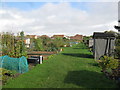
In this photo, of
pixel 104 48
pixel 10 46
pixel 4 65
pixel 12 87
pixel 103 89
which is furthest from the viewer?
pixel 10 46

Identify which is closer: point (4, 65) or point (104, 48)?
point (4, 65)

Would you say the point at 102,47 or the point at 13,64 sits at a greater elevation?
the point at 102,47

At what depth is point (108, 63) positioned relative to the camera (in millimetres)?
10016

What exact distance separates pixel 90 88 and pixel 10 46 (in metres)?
12.9

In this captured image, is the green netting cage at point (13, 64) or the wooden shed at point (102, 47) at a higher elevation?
the wooden shed at point (102, 47)

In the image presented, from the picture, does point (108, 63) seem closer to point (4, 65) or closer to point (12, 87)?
point (12, 87)

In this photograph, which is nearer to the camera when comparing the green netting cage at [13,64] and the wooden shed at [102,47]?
the green netting cage at [13,64]

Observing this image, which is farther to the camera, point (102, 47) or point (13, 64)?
point (102, 47)

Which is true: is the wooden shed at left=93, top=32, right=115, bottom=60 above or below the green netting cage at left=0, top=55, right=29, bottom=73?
above

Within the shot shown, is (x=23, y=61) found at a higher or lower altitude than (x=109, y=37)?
lower

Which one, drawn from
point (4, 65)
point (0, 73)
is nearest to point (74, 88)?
point (0, 73)

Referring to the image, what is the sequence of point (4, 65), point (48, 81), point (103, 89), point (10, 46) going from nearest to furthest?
1. point (103, 89)
2. point (48, 81)
3. point (4, 65)
4. point (10, 46)

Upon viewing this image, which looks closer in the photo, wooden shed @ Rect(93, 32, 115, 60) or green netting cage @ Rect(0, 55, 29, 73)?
green netting cage @ Rect(0, 55, 29, 73)

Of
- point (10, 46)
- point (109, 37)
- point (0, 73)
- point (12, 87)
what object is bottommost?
point (12, 87)
